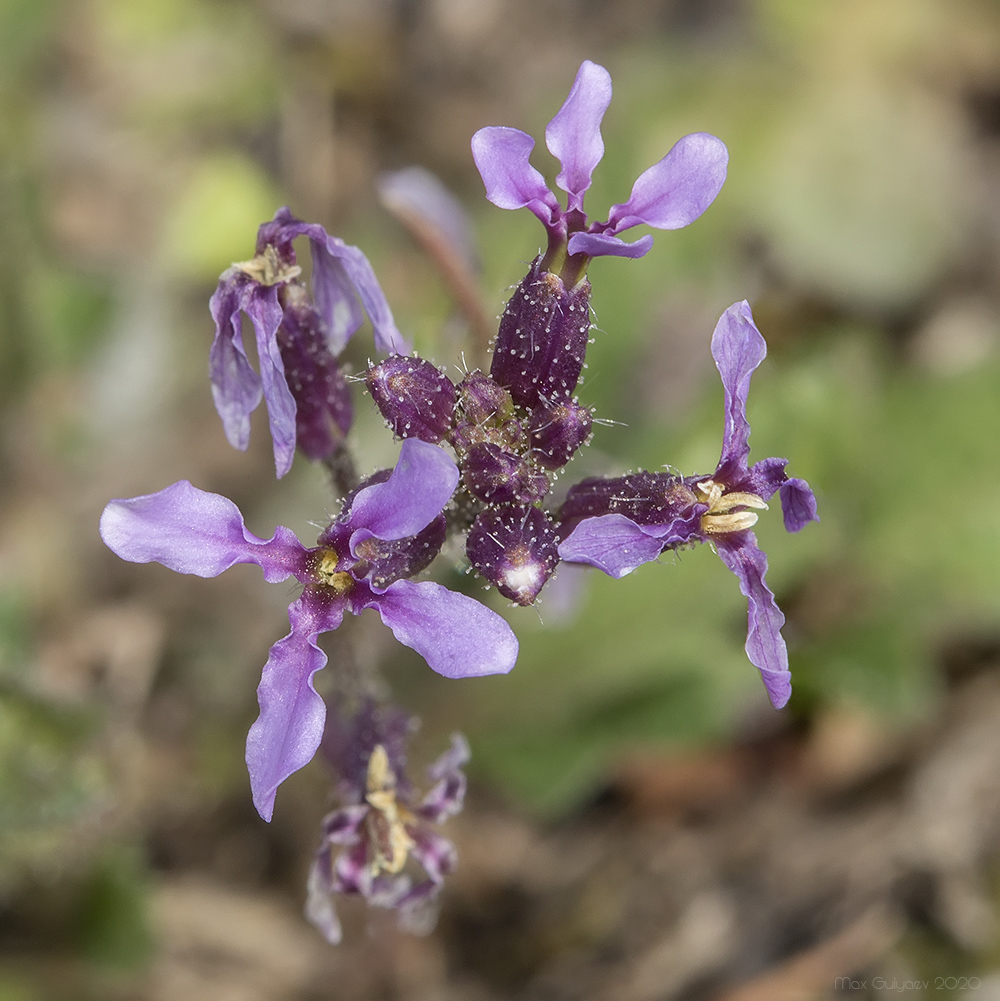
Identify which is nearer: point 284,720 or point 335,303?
point 284,720

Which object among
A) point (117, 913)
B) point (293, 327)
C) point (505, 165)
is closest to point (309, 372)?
point (293, 327)

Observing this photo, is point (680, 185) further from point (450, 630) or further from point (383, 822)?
point (383, 822)

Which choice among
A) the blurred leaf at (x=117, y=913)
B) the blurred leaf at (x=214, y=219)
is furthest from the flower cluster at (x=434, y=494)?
the blurred leaf at (x=214, y=219)

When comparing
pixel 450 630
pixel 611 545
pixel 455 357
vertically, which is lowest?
pixel 450 630

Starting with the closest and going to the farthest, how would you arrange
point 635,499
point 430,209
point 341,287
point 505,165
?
point 505,165 → point 635,499 → point 341,287 → point 430,209

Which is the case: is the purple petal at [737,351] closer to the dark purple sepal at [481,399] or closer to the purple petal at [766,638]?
the purple petal at [766,638]

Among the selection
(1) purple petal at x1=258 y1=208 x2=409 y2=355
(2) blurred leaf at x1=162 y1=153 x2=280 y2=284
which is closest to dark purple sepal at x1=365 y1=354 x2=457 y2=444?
(1) purple petal at x1=258 y1=208 x2=409 y2=355

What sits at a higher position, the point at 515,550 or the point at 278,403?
the point at 278,403

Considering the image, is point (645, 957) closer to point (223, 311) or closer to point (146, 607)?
point (146, 607)
